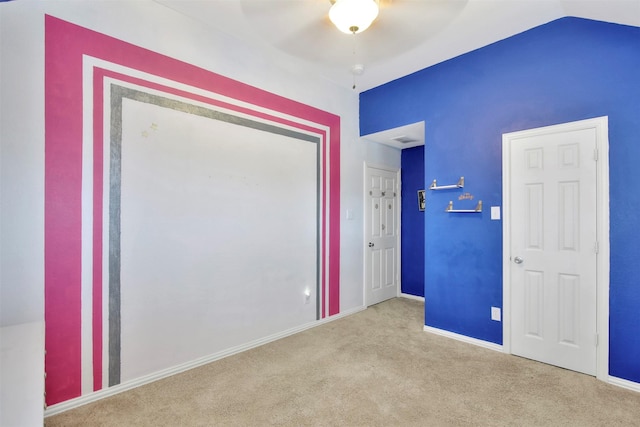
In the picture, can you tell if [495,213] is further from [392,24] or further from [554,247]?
[392,24]

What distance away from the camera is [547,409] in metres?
2.09

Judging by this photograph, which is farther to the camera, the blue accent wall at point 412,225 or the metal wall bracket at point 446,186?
the blue accent wall at point 412,225

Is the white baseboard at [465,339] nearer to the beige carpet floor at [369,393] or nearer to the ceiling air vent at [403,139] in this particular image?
the beige carpet floor at [369,393]

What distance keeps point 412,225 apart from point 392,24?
3.11 metres

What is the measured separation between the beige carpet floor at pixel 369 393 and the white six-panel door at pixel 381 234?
5.01 feet

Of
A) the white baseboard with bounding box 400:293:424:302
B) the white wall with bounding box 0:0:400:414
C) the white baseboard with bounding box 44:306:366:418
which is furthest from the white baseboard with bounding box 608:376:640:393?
the white wall with bounding box 0:0:400:414

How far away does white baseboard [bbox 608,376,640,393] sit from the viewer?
2.31 m

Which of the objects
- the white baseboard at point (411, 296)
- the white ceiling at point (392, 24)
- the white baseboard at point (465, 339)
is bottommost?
the white baseboard at point (411, 296)

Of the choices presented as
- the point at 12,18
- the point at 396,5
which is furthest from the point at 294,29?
the point at 12,18

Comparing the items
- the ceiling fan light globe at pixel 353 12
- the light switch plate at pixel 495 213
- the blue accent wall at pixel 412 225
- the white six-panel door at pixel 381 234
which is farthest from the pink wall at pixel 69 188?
the blue accent wall at pixel 412 225

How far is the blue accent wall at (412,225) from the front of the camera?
487 cm

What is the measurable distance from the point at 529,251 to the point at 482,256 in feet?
1.36

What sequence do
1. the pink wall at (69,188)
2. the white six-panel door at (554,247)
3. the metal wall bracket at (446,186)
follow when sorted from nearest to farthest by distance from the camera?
the pink wall at (69,188), the white six-panel door at (554,247), the metal wall bracket at (446,186)

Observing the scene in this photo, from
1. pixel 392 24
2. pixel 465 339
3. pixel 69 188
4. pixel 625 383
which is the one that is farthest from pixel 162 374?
pixel 625 383
